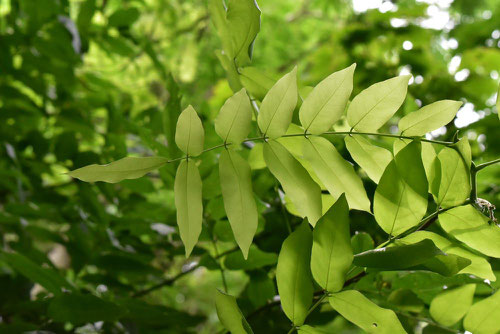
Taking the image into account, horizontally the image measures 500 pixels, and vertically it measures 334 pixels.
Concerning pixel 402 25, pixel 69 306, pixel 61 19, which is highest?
pixel 61 19

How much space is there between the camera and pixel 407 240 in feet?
1.32

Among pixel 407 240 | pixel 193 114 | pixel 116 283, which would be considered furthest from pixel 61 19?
pixel 407 240

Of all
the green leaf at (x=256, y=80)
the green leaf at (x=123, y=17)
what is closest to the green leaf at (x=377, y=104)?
the green leaf at (x=256, y=80)

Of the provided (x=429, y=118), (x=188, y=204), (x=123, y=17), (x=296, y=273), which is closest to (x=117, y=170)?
(x=188, y=204)

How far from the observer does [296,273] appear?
15.2 inches

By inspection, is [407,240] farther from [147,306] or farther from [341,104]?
[147,306]

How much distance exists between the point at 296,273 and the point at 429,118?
0.20 metres

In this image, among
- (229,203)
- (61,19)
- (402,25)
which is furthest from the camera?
(402,25)

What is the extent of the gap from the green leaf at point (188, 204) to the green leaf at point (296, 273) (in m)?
0.08

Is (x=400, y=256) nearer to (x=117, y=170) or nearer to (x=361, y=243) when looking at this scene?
(x=361, y=243)

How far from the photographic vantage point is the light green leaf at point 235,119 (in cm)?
40

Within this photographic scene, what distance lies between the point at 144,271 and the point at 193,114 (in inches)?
17.5

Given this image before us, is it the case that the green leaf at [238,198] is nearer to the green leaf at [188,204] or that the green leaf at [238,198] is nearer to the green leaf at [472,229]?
the green leaf at [188,204]

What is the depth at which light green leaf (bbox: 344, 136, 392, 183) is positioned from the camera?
1.43 ft
